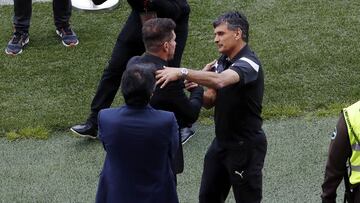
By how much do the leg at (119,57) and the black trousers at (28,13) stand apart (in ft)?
7.48

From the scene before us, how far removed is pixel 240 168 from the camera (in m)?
4.64

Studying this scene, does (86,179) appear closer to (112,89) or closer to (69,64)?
(112,89)

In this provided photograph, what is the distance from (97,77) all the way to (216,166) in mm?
3163

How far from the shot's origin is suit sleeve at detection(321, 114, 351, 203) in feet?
11.7

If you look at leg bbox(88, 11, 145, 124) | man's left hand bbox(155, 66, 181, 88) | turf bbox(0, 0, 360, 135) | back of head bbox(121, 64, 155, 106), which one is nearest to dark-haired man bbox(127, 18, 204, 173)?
man's left hand bbox(155, 66, 181, 88)

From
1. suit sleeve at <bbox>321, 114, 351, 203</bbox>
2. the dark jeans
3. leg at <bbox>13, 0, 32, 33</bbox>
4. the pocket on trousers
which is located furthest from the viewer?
leg at <bbox>13, 0, 32, 33</bbox>

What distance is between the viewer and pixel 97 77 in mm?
7664

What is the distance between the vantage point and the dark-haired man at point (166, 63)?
4.26 metres

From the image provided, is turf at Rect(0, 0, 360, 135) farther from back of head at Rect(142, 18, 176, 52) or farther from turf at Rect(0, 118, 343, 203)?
back of head at Rect(142, 18, 176, 52)

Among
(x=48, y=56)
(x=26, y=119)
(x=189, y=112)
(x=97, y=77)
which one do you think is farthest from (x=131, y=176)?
(x=48, y=56)

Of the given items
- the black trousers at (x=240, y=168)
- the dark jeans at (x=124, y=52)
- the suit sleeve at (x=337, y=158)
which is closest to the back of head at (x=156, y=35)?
the black trousers at (x=240, y=168)

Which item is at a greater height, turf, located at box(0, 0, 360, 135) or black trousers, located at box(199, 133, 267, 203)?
black trousers, located at box(199, 133, 267, 203)

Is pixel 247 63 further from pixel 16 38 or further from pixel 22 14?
pixel 16 38

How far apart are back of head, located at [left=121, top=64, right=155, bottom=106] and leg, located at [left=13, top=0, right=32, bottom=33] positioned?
4.63 meters
